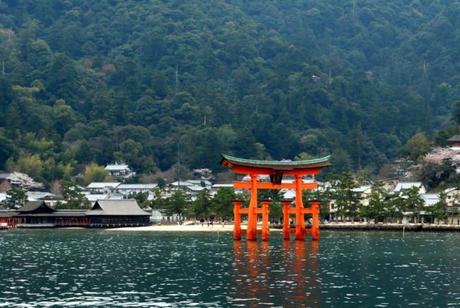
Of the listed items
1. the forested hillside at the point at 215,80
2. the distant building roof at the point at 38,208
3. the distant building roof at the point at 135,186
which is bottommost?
the distant building roof at the point at 38,208

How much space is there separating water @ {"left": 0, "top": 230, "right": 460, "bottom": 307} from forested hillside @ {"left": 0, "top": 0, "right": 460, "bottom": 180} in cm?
6651

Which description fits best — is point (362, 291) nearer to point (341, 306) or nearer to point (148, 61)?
point (341, 306)

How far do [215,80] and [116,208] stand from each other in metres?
69.3

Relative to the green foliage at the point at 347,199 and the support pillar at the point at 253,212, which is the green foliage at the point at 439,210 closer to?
the green foliage at the point at 347,199

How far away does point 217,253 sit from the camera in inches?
2112

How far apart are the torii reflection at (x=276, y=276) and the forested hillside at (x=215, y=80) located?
234 ft

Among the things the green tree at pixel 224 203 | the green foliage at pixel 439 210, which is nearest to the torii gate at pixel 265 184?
the green foliage at pixel 439 210

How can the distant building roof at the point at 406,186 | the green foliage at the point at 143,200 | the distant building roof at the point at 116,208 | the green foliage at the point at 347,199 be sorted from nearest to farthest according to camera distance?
the green foliage at the point at 347,199 < the distant building roof at the point at 116,208 < the distant building roof at the point at 406,186 < the green foliage at the point at 143,200

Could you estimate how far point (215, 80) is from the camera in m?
160

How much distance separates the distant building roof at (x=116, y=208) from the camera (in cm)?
9249

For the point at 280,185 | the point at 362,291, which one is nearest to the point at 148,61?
the point at 280,185

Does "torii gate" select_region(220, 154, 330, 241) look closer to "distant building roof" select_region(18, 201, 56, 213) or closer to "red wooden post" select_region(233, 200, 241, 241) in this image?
"red wooden post" select_region(233, 200, 241, 241)

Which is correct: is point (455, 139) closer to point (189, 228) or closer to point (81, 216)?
point (189, 228)

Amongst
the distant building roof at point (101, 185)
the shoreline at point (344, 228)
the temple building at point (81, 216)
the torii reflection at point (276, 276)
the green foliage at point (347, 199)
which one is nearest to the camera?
the torii reflection at point (276, 276)
